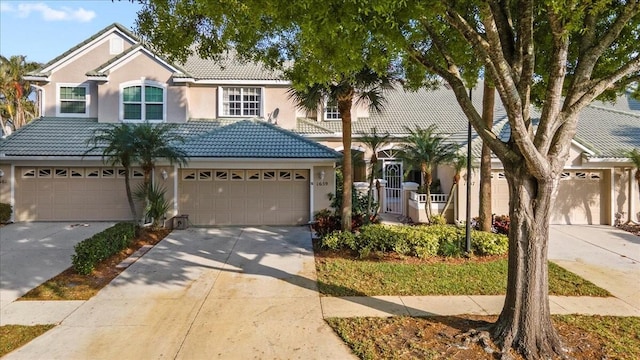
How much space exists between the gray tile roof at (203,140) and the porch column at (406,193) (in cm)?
398

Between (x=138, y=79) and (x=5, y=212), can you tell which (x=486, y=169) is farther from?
(x=5, y=212)

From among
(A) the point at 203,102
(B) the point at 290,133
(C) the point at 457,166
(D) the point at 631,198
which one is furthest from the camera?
(A) the point at 203,102

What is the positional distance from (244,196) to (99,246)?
6.25 meters

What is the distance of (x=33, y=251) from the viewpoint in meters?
10.1

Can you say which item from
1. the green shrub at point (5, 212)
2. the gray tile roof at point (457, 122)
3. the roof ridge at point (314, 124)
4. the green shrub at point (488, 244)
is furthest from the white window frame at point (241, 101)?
the green shrub at point (488, 244)

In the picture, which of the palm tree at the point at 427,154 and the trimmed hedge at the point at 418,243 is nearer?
the trimmed hedge at the point at 418,243

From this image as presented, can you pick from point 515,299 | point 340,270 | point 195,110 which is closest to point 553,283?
point 515,299

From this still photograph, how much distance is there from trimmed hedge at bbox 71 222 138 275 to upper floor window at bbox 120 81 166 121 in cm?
700

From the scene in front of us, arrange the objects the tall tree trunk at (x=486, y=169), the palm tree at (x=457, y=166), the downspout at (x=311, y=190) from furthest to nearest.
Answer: the downspout at (x=311, y=190) → the palm tree at (x=457, y=166) → the tall tree trunk at (x=486, y=169)

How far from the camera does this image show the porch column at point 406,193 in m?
15.6

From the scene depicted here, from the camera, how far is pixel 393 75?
388 inches

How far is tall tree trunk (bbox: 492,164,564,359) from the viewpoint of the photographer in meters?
4.84

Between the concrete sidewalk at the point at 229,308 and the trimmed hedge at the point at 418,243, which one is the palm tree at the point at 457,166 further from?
the concrete sidewalk at the point at 229,308

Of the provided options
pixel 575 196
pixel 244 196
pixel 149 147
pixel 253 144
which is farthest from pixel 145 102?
pixel 575 196
